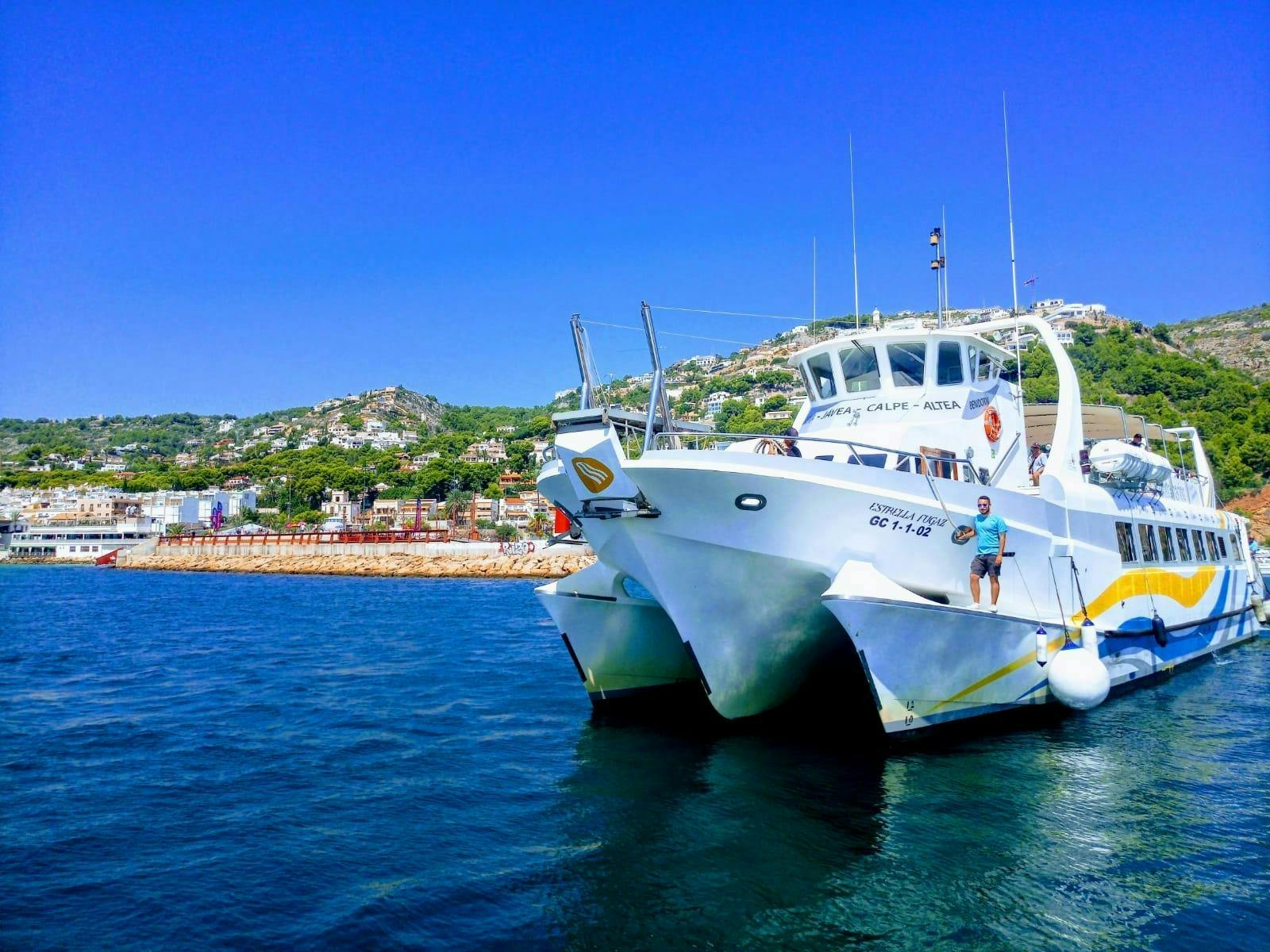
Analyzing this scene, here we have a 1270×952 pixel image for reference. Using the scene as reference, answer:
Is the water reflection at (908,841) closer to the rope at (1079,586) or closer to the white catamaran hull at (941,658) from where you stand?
the white catamaran hull at (941,658)

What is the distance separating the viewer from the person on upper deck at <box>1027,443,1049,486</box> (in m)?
15.1

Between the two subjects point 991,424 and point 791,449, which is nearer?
point 791,449

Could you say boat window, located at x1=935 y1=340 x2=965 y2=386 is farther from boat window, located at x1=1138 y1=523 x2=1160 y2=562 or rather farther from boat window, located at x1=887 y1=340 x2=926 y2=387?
boat window, located at x1=1138 y1=523 x2=1160 y2=562

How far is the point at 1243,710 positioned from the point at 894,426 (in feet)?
26.1

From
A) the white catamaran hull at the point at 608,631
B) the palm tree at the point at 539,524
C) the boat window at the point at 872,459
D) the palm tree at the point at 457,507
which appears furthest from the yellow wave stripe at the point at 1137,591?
the palm tree at the point at 457,507

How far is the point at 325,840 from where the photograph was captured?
8.46 m

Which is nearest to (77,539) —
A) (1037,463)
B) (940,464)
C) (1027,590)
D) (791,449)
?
(791,449)

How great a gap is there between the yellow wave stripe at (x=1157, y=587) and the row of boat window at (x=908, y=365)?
14.2 ft

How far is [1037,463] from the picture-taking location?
52.0 ft

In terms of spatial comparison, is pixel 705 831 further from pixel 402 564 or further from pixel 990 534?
pixel 402 564

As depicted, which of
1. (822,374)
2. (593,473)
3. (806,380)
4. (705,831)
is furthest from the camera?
(806,380)

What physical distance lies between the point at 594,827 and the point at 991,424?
373 inches

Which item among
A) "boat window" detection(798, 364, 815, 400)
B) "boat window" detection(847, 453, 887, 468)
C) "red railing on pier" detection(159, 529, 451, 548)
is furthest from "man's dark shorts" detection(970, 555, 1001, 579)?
"red railing on pier" detection(159, 529, 451, 548)

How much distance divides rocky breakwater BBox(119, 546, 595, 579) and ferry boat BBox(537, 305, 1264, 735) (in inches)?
1940
